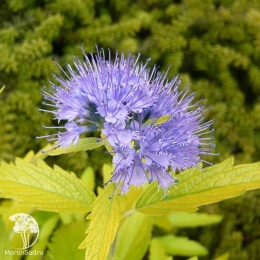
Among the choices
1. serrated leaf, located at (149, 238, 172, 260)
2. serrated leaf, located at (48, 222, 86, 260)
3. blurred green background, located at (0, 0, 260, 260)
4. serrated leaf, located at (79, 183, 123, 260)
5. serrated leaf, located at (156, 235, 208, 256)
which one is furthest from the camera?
blurred green background, located at (0, 0, 260, 260)

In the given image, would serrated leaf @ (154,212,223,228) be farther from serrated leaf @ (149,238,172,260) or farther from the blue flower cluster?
the blue flower cluster

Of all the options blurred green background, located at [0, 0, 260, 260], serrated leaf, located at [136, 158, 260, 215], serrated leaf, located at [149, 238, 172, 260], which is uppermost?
blurred green background, located at [0, 0, 260, 260]

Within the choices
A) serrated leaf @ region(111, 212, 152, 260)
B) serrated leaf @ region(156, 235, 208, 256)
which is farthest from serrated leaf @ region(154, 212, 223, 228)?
serrated leaf @ region(111, 212, 152, 260)

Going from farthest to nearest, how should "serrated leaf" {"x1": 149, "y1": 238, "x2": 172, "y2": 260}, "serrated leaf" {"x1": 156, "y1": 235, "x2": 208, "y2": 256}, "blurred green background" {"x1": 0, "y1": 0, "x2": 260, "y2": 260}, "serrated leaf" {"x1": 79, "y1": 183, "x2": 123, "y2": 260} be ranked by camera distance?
1. "blurred green background" {"x1": 0, "y1": 0, "x2": 260, "y2": 260}
2. "serrated leaf" {"x1": 156, "y1": 235, "x2": 208, "y2": 256}
3. "serrated leaf" {"x1": 149, "y1": 238, "x2": 172, "y2": 260}
4. "serrated leaf" {"x1": 79, "y1": 183, "x2": 123, "y2": 260}

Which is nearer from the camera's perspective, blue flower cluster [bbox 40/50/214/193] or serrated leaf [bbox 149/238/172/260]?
blue flower cluster [bbox 40/50/214/193]

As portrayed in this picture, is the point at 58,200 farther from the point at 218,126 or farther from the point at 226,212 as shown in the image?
the point at 226,212

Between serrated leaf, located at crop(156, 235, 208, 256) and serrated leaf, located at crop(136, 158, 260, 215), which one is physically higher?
serrated leaf, located at crop(136, 158, 260, 215)

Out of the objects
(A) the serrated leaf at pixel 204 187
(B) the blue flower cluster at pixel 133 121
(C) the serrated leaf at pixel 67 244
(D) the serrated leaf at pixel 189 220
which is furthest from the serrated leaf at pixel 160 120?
(D) the serrated leaf at pixel 189 220
